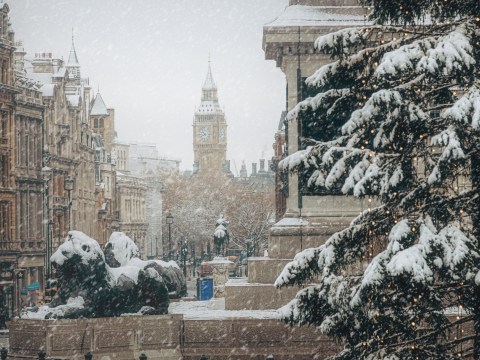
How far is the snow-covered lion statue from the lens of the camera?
794 inches

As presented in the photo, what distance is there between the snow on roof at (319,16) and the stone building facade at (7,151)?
108ft

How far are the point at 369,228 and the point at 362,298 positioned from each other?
1006 millimetres

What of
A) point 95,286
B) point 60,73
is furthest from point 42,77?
point 95,286

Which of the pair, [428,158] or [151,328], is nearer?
[428,158]

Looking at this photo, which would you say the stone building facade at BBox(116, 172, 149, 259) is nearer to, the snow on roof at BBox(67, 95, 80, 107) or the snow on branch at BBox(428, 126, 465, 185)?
the snow on roof at BBox(67, 95, 80, 107)

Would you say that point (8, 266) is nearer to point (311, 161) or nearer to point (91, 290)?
point (91, 290)

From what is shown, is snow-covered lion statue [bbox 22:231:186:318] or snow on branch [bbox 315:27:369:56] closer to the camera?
snow on branch [bbox 315:27:369:56]

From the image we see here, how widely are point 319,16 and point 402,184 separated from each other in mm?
10622

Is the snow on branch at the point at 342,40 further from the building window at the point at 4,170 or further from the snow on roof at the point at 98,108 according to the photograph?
the snow on roof at the point at 98,108

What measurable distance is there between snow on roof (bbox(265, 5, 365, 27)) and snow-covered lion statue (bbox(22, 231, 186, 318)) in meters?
5.45

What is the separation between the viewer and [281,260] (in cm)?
2027

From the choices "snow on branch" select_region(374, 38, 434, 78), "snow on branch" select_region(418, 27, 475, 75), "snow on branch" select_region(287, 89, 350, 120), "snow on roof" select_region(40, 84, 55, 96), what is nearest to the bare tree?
"snow on roof" select_region(40, 84, 55, 96)

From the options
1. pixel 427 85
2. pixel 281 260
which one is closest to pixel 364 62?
pixel 427 85

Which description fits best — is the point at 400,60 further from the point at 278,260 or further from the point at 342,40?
the point at 278,260
